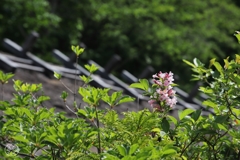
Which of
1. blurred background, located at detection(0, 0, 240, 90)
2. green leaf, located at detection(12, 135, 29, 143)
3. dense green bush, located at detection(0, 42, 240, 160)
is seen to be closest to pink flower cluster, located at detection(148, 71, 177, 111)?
dense green bush, located at detection(0, 42, 240, 160)

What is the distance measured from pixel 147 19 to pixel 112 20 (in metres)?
1.28

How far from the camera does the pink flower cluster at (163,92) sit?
1.78 m

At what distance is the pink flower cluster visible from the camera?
1.78 meters

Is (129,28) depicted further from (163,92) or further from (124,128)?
(124,128)

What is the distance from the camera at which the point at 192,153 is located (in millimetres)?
1894

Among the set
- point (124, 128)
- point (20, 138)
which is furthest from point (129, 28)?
point (20, 138)

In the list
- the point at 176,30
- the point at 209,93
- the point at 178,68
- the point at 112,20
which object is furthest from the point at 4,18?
the point at 209,93

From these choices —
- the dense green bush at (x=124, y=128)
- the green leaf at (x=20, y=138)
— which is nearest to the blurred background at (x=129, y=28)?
the dense green bush at (x=124, y=128)

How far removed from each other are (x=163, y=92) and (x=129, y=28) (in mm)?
16138

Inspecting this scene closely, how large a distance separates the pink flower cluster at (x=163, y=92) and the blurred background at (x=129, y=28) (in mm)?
11629

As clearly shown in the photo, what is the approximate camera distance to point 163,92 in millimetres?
1784

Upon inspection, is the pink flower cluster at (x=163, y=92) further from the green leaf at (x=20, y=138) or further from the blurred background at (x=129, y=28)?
the blurred background at (x=129, y=28)

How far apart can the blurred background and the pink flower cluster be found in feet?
38.2

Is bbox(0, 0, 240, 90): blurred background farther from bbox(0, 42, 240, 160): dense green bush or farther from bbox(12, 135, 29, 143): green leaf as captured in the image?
bbox(12, 135, 29, 143): green leaf
